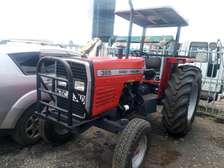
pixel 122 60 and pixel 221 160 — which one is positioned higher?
pixel 122 60

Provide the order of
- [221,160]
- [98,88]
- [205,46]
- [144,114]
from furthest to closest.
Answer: [205,46] < [144,114] < [221,160] < [98,88]

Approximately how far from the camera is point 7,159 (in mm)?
3484

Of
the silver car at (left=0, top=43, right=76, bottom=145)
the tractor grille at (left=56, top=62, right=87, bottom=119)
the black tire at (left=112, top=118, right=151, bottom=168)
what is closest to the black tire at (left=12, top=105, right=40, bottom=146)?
the silver car at (left=0, top=43, right=76, bottom=145)

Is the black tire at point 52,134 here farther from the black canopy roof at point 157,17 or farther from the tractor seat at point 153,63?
the black canopy roof at point 157,17

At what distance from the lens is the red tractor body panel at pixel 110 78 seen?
3086mm

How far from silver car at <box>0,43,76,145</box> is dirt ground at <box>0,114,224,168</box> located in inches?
11.7

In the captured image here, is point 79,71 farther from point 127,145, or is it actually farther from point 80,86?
point 127,145

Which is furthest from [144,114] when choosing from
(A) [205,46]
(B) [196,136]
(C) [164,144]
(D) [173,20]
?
(A) [205,46]

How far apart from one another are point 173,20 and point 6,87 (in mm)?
3078

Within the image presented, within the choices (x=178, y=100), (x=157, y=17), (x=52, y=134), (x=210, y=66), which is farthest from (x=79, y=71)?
(x=210, y=66)

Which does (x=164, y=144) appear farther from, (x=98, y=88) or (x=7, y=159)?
(x=7, y=159)

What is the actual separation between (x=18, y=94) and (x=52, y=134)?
78 centimetres

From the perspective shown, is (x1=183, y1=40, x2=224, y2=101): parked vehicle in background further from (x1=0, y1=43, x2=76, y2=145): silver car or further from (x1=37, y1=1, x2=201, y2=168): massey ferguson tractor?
(x1=0, y1=43, x2=76, y2=145): silver car

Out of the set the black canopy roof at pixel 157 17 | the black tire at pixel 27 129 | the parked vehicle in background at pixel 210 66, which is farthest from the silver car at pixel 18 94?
the parked vehicle in background at pixel 210 66
